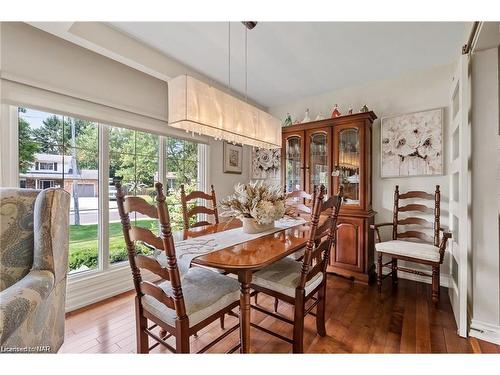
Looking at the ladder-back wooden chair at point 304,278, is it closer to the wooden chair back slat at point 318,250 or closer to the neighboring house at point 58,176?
the wooden chair back slat at point 318,250

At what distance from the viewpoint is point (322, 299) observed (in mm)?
1608

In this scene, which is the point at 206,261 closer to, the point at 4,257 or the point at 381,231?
the point at 4,257

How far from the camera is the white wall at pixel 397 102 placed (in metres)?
2.45

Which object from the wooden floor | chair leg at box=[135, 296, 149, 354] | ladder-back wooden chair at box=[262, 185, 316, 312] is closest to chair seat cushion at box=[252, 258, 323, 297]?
ladder-back wooden chair at box=[262, 185, 316, 312]

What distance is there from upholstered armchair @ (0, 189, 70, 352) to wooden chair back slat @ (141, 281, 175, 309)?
37 centimetres

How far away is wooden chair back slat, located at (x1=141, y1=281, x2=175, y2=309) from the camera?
106cm

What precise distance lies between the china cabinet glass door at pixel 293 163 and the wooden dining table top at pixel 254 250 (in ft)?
4.64

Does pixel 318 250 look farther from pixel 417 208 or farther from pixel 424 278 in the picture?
pixel 424 278

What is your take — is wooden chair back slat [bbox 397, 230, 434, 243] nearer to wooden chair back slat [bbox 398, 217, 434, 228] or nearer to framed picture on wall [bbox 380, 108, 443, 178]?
wooden chair back slat [bbox 398, 217, 434, 228]

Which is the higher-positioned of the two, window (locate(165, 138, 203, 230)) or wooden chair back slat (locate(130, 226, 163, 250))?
window (locate(165, 138, 203, 230))

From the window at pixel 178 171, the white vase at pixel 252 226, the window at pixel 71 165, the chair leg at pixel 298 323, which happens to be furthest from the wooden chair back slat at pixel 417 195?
the window at pixel 71 165

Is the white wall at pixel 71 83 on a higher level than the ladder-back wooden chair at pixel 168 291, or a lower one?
higher

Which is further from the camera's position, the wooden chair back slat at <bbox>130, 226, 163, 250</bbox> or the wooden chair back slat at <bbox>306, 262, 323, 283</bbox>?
the wooden chair back slat at <bbox>306, 262, 323, 283</bbox>

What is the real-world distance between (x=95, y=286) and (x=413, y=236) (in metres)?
3.14
